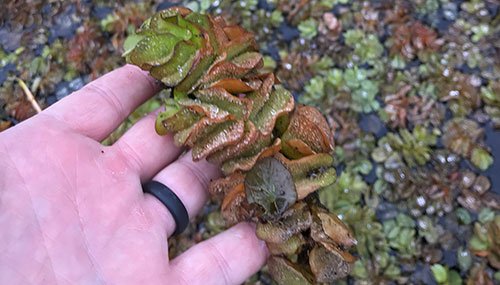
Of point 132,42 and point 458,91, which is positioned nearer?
point 132,42

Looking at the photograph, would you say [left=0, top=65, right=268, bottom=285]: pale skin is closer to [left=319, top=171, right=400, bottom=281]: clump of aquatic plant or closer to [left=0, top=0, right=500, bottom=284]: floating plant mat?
[left=0, top=0, right=500, bottom=284]: floating plant mat

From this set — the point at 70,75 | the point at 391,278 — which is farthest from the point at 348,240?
the point at 70,75

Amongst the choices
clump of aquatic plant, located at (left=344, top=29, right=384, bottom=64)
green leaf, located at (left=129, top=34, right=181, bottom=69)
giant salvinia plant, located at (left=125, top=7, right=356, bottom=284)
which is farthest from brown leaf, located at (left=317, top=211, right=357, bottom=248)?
clump of aquatic plant, located at (left=344, top=29, right=384, bottom=64)

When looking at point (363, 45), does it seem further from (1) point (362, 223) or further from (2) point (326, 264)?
(2) point (326, 264)

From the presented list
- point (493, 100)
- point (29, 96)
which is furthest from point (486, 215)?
point (29, 96)

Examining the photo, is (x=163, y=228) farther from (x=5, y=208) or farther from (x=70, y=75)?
(x=70, y=75)

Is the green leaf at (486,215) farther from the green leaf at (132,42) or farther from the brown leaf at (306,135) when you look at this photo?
the green leaf at (132,42)
